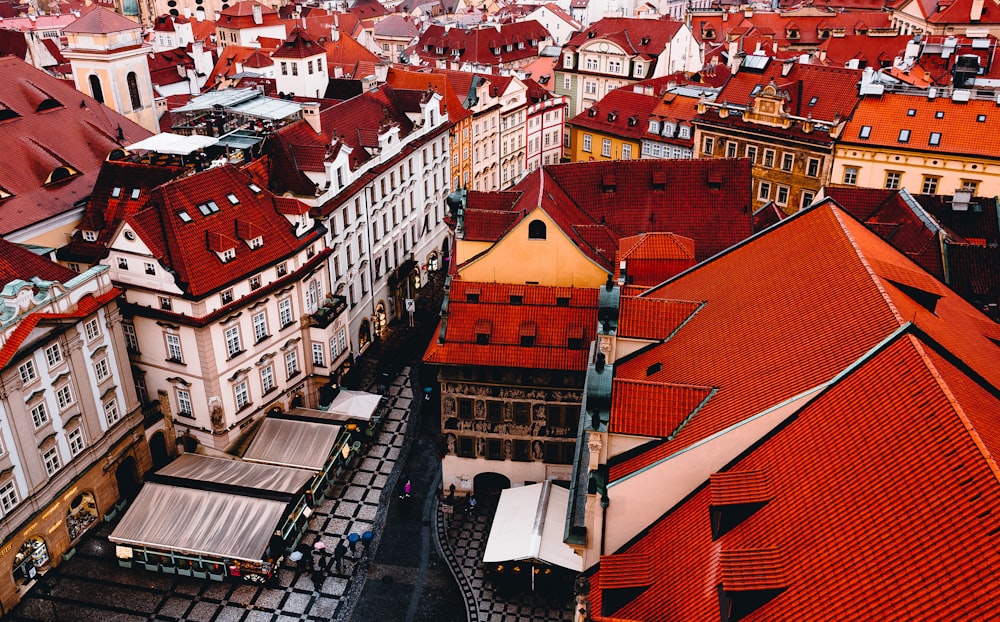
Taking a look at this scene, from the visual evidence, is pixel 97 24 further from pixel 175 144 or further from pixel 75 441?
pixel 75 441

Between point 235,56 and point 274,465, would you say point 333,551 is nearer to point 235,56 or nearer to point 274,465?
point 274,465

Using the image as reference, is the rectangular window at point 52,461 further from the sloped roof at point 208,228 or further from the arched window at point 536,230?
the arched window at point 536,230

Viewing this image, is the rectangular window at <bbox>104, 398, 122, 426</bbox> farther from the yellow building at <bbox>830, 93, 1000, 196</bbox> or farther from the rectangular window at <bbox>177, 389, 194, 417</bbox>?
the yellow building at <bbox>830, 93, 1000, 196</bbox>

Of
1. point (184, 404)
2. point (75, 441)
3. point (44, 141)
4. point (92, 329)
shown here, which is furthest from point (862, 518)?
point (44, 141)

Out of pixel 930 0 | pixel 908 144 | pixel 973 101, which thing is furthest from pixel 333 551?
pixel 930 0

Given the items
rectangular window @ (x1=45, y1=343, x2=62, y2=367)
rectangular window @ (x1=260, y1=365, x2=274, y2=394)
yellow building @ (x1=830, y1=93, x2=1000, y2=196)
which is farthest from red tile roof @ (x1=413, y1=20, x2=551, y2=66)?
rectangular window @ (x1=45, y1=343, x2=62, y2=367)

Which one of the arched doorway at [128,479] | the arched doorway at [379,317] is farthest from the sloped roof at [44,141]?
the arched doorway at [379,317]

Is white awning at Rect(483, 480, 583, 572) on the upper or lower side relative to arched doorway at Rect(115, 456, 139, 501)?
upper
